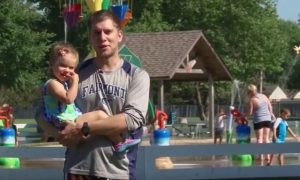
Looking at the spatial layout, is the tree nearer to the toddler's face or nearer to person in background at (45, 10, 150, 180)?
the toddler's face

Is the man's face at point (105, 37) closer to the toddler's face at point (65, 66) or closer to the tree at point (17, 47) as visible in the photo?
the toddler's face at point (65, 66)

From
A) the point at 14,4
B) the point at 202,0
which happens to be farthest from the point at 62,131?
the point at 202,0

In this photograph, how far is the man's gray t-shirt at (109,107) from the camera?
15.3 ft

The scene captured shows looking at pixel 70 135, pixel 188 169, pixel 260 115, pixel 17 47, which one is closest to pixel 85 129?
pixel 70 135

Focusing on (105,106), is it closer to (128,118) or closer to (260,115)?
(128,118)

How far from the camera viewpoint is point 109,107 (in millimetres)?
4672

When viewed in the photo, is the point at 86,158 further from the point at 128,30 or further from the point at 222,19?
the point at 222,19

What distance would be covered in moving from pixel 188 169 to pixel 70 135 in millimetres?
8229

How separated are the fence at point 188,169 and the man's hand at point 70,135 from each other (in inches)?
303

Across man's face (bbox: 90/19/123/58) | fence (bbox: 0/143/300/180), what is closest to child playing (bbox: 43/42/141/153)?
man's face (bbox: 90/19/123/58)

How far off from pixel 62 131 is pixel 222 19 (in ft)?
184

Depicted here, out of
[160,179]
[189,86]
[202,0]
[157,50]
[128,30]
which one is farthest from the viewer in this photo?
[189,86]

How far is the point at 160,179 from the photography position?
12484 millimetres

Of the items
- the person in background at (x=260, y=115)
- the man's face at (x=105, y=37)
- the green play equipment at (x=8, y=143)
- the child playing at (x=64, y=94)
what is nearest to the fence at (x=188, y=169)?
the green play equipment at (x=8, y=143)
